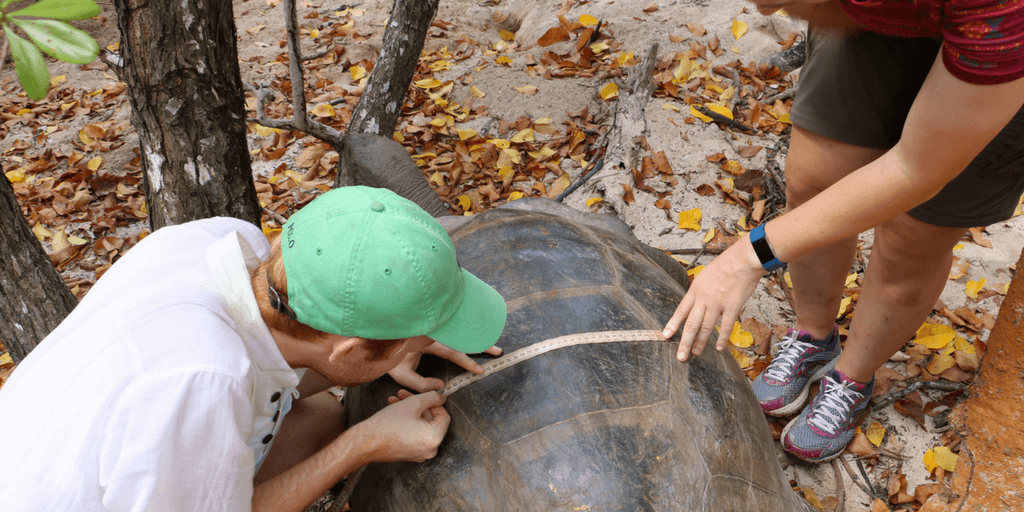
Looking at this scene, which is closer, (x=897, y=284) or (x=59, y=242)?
(x=897, y=284)

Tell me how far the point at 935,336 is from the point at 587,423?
6.03 ft

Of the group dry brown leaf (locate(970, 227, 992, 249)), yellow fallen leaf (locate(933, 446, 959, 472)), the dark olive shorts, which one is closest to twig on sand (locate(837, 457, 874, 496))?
yellow fallen leaf (locate(933, 446, 959, 472))

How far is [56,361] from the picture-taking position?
1078mm

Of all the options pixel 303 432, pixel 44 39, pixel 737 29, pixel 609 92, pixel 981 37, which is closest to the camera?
pixel 44 39

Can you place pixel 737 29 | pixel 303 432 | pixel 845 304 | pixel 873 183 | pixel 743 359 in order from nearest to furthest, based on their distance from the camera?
pixel 873 183 < pixel 303 432 < pixel 743 359 < pixel 845 304 < pixel 737 29

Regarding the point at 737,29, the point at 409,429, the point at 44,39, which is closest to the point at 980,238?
the point at 737,29

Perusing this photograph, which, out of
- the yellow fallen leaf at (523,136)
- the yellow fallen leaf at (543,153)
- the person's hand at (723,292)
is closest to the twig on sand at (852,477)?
the person's hand at (723,292)

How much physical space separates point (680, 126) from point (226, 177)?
2239mm

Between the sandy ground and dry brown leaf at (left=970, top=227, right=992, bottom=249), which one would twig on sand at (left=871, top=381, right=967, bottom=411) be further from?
dry brown leaf at (left=970, top=227, right=992, bottom=249)

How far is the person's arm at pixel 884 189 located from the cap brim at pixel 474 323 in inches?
15.4

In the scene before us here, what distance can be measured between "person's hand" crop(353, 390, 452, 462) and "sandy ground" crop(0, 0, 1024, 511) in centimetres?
136

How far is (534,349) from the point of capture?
1258mm

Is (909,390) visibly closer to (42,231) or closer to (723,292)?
(723,292)

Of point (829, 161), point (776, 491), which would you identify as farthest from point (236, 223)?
point (829, 161)
